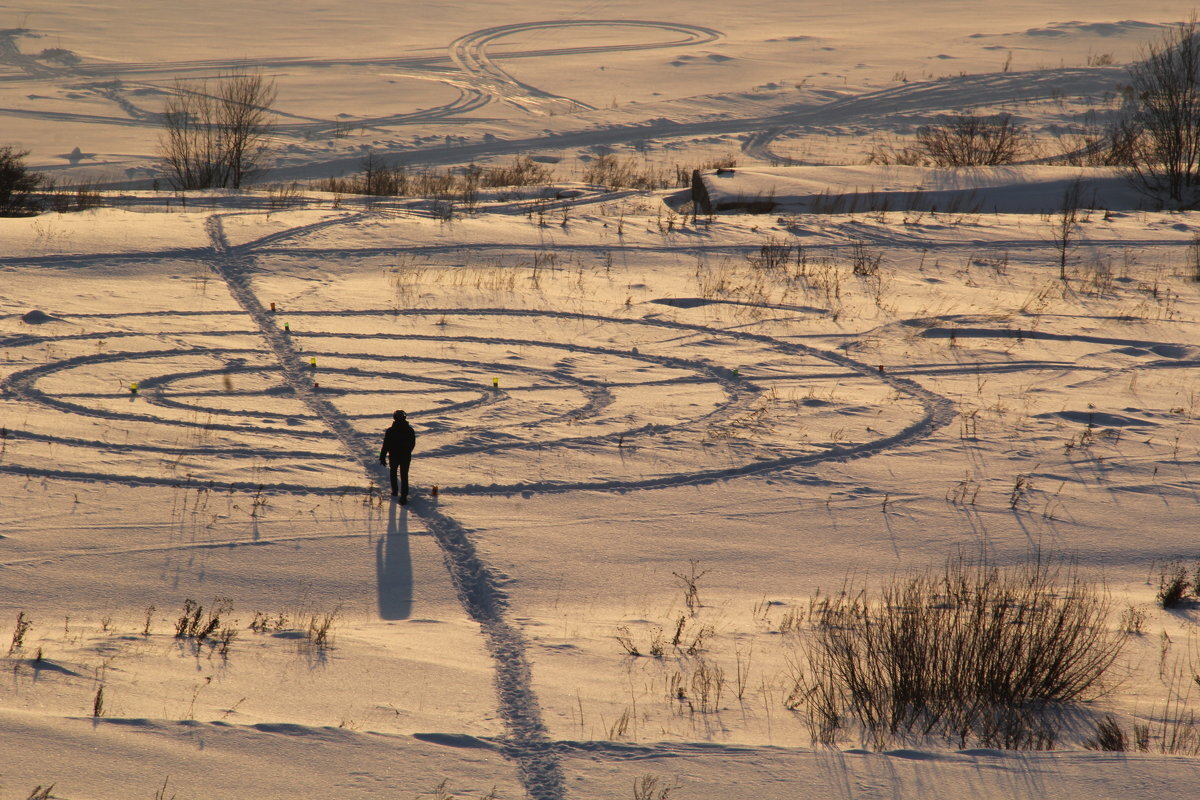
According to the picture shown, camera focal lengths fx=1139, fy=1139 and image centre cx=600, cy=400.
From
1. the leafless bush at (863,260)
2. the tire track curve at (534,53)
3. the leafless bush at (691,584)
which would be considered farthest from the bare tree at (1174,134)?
the leafless bush at (691,584)

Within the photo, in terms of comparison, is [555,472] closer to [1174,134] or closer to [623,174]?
[623,174]

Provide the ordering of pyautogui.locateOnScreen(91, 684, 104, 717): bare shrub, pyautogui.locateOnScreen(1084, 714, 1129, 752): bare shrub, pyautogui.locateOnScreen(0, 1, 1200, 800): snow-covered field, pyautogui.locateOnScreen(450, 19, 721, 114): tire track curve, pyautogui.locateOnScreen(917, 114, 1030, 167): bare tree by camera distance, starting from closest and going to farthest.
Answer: pyautogui.locateOnScreen(91, 684, 104, 717): bare shrub < pyautogui.locateOnScreen(0, 1, 1200, 800): snow-covered field < pyautogui.locateOnScreen(1084, 714, 1129, 752): bare shrub < pyautogui.locateOnScreen(917, 114, 1030, 167): bare tree < pyautogui.locateOnScreen(450, 19, 721, 114): tire track curve

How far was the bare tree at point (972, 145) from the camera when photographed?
25.4m

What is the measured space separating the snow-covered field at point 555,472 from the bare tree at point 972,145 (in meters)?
3.13

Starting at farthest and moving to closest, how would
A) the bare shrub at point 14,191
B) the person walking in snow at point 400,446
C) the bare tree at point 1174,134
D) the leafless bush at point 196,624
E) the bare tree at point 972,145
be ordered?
the bare tree at point 972,145, the bare tree at point 1174,134, the bare shrub at point 14,191, the person walking in snow at point 400,446, the leafless bush at point 196,624

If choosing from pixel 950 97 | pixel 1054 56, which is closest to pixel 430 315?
pixel 950 97

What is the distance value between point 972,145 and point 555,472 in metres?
19.6

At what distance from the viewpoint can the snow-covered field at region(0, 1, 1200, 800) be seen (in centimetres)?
524

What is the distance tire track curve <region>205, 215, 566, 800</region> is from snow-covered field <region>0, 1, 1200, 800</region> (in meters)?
0.03

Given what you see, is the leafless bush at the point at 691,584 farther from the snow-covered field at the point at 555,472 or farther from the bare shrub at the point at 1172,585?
the bare shrub at the point at 1172,585

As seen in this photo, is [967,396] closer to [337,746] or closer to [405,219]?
[337,746]

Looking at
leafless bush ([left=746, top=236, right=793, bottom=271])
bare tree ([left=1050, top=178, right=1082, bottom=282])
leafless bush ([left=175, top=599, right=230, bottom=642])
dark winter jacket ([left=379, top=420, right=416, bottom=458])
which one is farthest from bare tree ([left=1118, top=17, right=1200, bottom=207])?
leafless bush ([left=175, top=599, right=230, bottom=642])

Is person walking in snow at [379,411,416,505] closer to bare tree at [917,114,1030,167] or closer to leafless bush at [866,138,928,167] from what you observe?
leafless bush at [866,138,928,167]

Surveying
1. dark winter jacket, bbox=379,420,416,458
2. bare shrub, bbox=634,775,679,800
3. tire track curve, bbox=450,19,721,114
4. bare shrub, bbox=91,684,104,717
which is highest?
tire track curve, bbox=450,19,721,114
